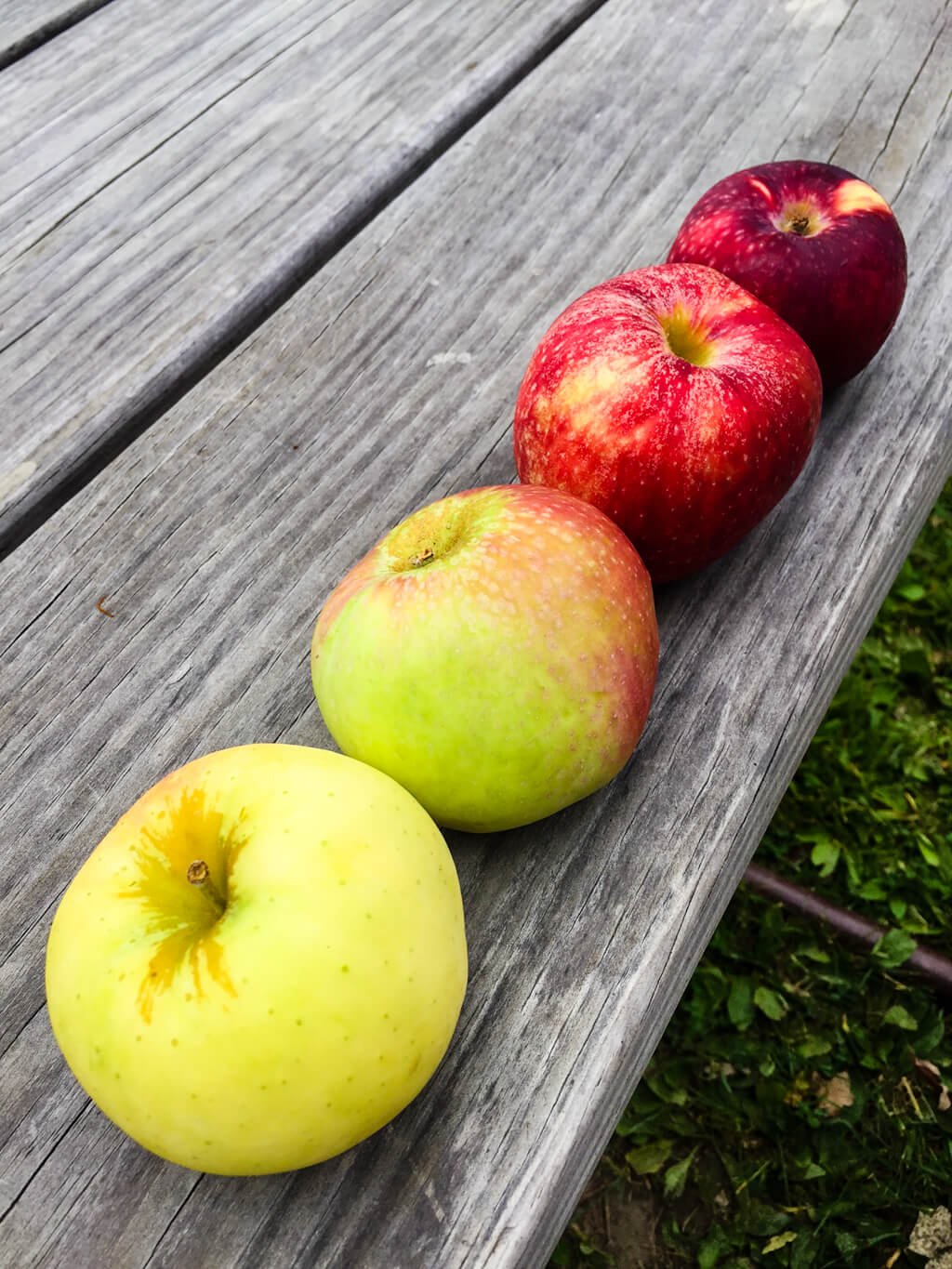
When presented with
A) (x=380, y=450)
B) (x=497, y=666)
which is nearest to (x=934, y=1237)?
(x=497, y=666)

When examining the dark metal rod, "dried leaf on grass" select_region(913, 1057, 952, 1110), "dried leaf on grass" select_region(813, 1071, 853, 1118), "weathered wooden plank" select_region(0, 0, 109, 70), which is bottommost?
"dried leaf on grass" select_region(913, 1057, 952, 1110)

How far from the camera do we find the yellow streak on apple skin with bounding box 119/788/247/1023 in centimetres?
65

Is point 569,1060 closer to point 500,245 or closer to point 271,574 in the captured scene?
point 271,574

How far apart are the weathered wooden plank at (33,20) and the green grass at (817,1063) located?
5.72 feet

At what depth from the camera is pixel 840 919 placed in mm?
1641

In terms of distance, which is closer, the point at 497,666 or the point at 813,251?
the point at 497,666

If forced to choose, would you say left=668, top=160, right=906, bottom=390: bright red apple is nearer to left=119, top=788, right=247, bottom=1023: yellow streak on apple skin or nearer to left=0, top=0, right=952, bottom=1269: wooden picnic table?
left=0, top=0, right=952, bottom=1269: wooden picnic table

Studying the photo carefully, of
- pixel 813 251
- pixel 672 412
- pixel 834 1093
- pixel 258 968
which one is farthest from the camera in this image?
pixel 834 1093

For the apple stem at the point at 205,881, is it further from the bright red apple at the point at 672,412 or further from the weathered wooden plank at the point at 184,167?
the weathered wooden plank at the point at 184,167

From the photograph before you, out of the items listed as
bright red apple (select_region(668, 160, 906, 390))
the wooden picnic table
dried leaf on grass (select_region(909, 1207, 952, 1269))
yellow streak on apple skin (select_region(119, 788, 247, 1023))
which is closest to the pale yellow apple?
yellow streak on apple skin (select_region(119, 788, 247, 1023))

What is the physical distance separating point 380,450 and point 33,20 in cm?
104

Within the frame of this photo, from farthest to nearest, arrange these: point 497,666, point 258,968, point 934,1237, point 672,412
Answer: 1. point 934,1237
2. point 672,412
3. point 497,666
4. point 258,968

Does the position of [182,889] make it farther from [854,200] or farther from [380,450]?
[854,200]

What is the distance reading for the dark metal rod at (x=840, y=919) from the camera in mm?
1581
